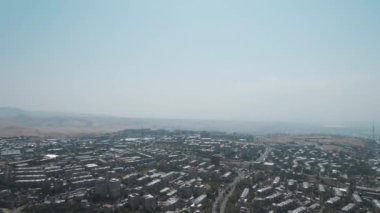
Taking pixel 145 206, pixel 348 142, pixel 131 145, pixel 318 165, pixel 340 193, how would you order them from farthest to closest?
pixel 348 142 → pixel 131 145 → pixel 318 165 → pixel 340 193 → pixel 145 206

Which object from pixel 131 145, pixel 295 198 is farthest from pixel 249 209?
pixel 131 145

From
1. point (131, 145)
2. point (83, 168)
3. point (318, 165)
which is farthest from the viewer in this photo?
point (131, 145)

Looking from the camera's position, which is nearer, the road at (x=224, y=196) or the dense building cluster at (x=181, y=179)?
the road at (x=224, y=196)

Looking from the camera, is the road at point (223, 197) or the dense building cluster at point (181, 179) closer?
the road at point (223, 197)

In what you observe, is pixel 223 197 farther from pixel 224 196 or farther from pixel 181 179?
pixel 181 179

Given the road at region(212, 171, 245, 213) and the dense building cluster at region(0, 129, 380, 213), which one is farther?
the dense building cluster at region(0, 129, 380, 213)

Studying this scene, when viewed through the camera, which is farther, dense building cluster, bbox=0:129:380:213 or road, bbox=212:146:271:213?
dense building cluster, bbox=0:129:380:213

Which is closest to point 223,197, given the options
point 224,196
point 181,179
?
point 224,196

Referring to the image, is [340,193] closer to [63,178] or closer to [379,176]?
[379,176]
